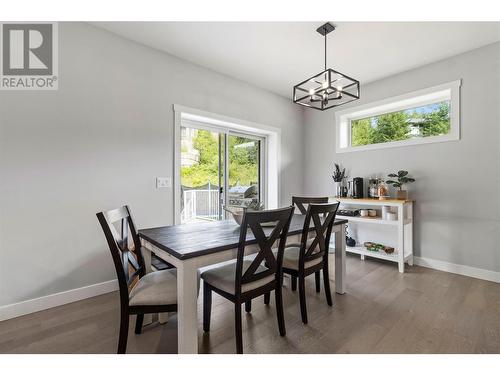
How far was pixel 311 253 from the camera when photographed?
2.01 metres

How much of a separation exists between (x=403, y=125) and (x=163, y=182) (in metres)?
3.43

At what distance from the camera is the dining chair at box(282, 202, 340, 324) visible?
6.05 ft

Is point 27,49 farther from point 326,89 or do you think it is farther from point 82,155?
point 326,89

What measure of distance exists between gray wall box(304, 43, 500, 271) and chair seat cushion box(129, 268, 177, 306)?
3243 mm

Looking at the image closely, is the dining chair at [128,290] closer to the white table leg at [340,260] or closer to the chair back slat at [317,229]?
the chair back slat at [317,229]

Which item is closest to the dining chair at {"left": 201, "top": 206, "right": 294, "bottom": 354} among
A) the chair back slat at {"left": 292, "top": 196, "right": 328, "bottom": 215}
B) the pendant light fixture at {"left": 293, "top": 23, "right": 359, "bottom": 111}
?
Result: the pendant light fixture at {"left": 293, "top": 23, "right": 359, "bottom": 111}

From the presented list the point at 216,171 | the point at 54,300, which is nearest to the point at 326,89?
the point at 216,171

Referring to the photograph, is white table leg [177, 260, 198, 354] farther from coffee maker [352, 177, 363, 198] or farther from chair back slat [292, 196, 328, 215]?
coffee maker [352, 177, 363, 198]

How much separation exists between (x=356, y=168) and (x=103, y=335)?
3703 millimetres

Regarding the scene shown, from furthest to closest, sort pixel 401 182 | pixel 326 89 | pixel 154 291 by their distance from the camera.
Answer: pixel 401 182 < pixel 326 89 < pixel 154 291

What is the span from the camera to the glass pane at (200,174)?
323 cm

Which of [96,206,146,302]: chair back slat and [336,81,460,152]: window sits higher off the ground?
[336,81,460,152]: window

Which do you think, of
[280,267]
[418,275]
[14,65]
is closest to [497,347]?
[418,275]
